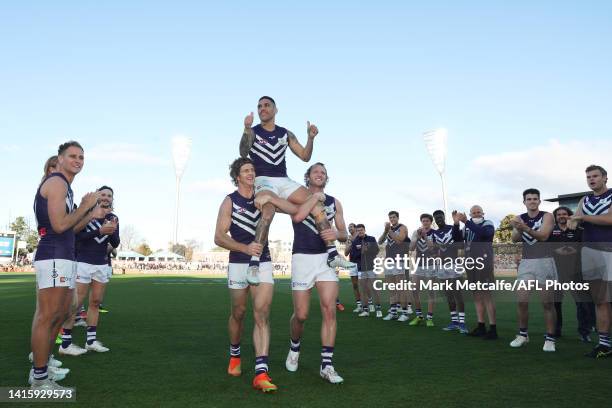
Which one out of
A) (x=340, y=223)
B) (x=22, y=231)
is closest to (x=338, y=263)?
(x=340, y=223)

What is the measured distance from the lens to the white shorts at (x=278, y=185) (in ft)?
19.8

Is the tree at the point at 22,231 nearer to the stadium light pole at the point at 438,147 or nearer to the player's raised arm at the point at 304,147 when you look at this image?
the stadium light pole at the point at 438,147

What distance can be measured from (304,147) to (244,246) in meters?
1.95

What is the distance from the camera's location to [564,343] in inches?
349

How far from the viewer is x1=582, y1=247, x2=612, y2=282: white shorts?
731 cm

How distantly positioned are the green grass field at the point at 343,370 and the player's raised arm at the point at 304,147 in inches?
114

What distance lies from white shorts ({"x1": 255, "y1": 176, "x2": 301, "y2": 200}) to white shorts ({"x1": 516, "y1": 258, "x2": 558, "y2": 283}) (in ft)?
15.6

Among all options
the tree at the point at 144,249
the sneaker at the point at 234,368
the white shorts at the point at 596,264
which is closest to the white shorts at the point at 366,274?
the white shorts at the point at 596,264

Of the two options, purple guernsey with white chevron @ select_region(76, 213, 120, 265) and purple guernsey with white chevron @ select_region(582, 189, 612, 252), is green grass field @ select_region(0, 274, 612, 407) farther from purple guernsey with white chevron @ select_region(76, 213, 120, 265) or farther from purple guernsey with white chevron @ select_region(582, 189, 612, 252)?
purple guernsey with white chevron @ select_region(582, 189, 612, 252)

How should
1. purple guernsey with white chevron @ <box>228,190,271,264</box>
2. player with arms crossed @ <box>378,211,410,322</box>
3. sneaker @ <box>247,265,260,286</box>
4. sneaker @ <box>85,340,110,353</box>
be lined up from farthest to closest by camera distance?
player with arms crossed @ <box>378,211,410,322</box> → sneaker @ <box>85,340,110,353</box> → purple guernsey with white chevron @ <box>228,190,271,264</box> → sneaker @ <box>247,265,260,286</box>

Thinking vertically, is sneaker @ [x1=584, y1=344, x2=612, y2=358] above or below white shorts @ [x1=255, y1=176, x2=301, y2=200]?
below

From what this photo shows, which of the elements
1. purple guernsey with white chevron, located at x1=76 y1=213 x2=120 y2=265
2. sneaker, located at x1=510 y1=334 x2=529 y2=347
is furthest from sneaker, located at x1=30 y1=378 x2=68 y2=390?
sneaker, located at x1=510 y1=334 x2=529 y2=347

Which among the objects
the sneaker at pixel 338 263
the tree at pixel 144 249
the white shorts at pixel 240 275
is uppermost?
the sneaker at pixel 338 263

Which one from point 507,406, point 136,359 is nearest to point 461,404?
point 507,406
